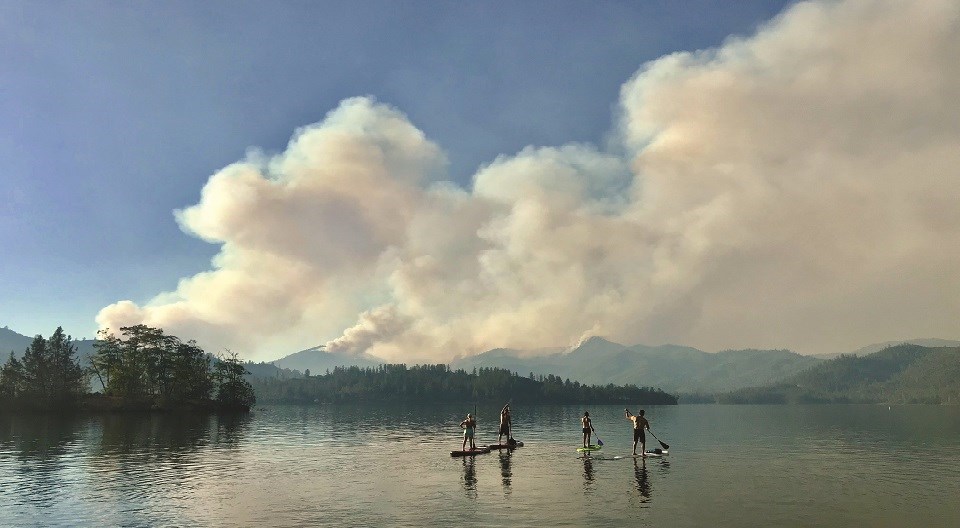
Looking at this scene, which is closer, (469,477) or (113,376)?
(469,477)

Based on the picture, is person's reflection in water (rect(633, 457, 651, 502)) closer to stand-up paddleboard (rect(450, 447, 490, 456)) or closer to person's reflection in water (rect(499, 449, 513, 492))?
person's reflection in water (rect(499, 449, 513, 492))

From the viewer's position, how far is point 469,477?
131 feet

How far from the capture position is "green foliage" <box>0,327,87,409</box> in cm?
16425

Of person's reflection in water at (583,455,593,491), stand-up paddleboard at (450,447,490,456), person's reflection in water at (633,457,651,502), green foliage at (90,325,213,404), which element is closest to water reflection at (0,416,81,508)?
stand-up paddleboard at (450,447,490,456)

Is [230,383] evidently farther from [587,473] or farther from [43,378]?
[587,473]

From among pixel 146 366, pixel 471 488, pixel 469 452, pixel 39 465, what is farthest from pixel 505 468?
pixel 146 366

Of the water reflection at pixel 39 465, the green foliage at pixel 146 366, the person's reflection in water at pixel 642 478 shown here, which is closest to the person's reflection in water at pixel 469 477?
the person's reflection in water at pixel 642 478

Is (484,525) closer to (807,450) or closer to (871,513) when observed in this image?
(871,513)

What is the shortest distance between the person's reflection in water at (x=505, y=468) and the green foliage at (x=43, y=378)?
161486 mm

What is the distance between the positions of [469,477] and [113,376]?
160 meters

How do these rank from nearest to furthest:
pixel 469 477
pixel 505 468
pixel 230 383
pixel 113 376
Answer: pixel 469 477 → pixel 505 468 → pixel 113 376 → pixel 230 383

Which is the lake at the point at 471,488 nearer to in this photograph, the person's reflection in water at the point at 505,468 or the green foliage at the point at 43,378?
the person's reflection in water at the point at 505,468

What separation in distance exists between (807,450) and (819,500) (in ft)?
117

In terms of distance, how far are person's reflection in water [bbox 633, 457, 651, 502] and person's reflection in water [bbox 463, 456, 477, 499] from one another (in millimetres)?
9232
